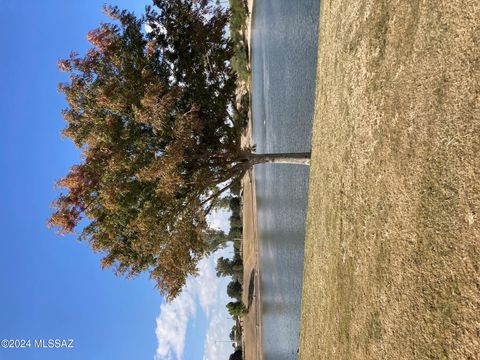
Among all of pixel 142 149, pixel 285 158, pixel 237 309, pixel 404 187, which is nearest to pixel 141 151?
pixel 142 149

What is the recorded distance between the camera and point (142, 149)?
18141 millimetres

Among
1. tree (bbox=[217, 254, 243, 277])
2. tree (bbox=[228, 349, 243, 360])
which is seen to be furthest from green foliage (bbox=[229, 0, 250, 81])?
tree (bbox=[228, 349, 243, 360])

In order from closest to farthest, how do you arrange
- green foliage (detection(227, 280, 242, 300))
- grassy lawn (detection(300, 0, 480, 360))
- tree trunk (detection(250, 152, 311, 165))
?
grassy lawn (detection(300, 0, 480, 360)) → tree trunk (detection(250, 152, 311, 165)) → green foliage (detection(227, 280, 242, 300))

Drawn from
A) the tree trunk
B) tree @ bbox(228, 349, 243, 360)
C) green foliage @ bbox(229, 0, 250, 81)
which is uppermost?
green foliage @ bbox(229, 0, 250, 81)

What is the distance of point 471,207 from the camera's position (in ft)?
22.4

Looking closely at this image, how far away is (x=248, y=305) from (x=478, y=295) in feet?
161

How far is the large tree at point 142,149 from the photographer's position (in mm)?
17844

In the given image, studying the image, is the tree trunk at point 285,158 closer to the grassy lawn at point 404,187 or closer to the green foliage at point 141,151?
the green foliage at point 141,151

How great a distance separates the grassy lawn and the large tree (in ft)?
23.3

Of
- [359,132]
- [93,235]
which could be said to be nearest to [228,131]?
[93,235]

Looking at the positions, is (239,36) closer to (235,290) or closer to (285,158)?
(235,290)

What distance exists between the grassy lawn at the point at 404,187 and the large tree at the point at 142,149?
7.11 metres

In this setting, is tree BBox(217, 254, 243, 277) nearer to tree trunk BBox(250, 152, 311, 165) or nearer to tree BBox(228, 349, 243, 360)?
tree BBox(228, 349, 243, 360)

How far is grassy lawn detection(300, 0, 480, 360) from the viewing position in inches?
276
